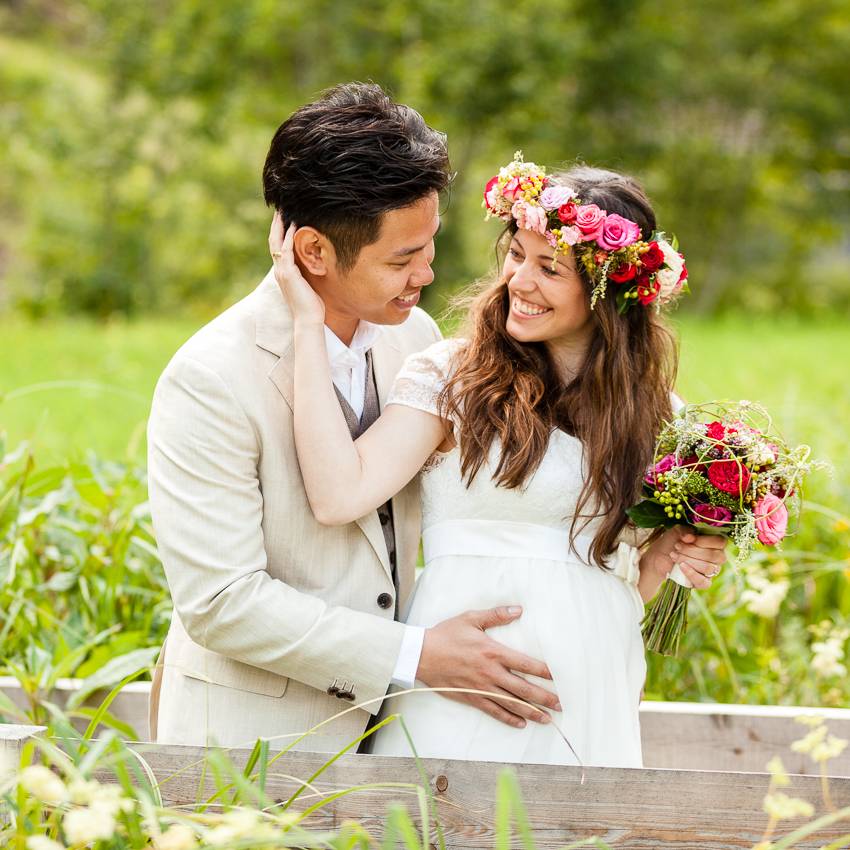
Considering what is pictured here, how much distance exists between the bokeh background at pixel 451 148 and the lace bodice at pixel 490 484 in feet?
14.1

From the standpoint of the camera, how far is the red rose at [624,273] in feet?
8.61

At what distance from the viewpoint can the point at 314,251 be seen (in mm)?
2527

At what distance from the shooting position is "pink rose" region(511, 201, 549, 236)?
2584 millimetres

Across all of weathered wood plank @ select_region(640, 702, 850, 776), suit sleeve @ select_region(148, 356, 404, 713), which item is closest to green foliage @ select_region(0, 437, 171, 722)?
suit sleeve @ select_region(148, 356, 404, 713)

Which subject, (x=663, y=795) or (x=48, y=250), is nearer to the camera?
(x=663, y=795)

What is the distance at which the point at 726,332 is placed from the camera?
14492 millimetres

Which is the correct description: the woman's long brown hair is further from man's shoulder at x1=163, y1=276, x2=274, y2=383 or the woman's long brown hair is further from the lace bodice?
man's shoulder at x1=163, y1=276, x2=274, y2=383

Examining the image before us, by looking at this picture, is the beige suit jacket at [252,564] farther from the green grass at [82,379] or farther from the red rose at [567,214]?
the green grass at [82,379]

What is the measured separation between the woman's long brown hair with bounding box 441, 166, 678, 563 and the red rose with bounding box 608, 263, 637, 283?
6 centimetres

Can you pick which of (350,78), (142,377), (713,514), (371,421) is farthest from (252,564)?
(350,78)

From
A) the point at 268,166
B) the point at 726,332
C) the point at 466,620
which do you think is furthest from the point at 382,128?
the point at 726,332

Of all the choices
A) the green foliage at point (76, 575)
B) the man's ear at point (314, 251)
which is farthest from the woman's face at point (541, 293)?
the green foliage at point (76, 575)

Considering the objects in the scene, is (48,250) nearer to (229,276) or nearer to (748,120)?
(229,276)

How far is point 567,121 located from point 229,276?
19.7ft
